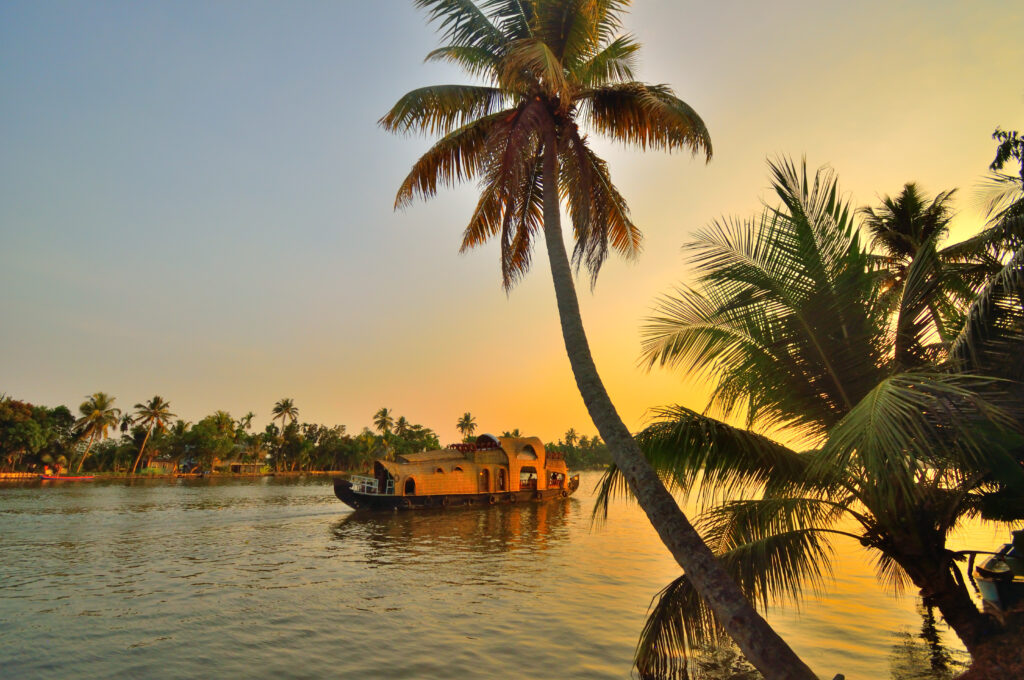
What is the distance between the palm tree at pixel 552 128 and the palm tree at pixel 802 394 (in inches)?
49.0

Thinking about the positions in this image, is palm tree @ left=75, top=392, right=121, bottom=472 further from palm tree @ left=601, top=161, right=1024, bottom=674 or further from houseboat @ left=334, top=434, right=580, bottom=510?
palm tree @ left=601, top=161, right=1024, bottom=674

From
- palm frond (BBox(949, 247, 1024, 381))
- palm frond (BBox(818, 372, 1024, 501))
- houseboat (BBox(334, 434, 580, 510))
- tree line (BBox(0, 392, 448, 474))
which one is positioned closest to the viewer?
palm frond (BBox(818, 372, 1024, 501))

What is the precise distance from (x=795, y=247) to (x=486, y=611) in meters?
10.0

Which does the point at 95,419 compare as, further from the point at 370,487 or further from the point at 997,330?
the point at 997,330

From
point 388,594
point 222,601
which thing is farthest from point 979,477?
point 222,601

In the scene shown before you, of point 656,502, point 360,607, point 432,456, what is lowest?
point 360,607

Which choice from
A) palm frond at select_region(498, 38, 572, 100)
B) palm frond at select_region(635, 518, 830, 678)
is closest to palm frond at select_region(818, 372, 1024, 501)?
palm frond at select_region(635, 518, 830, 678)

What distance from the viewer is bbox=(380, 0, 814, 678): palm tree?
655 cm

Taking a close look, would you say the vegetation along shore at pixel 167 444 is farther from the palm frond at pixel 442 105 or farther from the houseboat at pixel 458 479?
the palm frond at pixel 442 105

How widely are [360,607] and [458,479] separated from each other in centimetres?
2062

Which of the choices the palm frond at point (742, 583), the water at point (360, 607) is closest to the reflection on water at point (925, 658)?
the water at point (360, 607)

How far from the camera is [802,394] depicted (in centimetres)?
577

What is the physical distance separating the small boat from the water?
8.47 feet

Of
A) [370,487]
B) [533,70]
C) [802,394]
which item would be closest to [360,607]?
[802,394]
